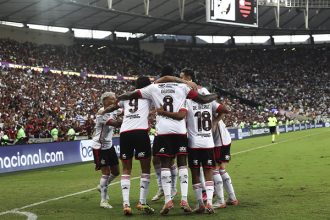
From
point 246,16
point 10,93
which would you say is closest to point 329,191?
point 246,16

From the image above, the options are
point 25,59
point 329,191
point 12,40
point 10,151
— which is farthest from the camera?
point 12,40

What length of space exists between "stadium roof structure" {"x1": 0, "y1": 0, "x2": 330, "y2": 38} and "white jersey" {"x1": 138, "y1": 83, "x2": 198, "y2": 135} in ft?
109

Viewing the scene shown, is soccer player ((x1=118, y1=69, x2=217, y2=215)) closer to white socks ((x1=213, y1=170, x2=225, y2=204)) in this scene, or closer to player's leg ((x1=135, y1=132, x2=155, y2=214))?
player's leg ((x1=135, y1=132, x2=155, y2=214))

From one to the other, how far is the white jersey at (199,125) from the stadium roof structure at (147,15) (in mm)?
32994

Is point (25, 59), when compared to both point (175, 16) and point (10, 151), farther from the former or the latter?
point (10, 151)

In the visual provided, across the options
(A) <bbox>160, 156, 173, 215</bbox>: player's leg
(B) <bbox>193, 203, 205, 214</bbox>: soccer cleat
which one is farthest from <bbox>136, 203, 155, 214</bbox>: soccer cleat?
(B) <bbox>193, 203, 205, 214</bbox>: soccer cleat

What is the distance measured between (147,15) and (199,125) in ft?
125

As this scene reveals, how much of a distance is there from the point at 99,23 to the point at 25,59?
12.6 metres

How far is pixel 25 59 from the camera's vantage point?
45.5 metres

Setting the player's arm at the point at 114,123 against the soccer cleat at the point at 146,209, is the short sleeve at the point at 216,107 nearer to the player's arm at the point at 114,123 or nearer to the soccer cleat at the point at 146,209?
the player's arm at the point at 114,123

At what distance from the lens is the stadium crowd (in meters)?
34.8

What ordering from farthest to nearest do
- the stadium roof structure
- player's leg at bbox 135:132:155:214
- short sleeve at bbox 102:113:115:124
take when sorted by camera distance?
1. the stadium roof structure
2. short sleeve at bbox 102:113:115:124
3. player's leg at bbox 135:132:155:214

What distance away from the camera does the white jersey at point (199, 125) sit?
28.3 feet

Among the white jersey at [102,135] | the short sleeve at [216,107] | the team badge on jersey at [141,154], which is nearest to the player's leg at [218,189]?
the short sleeve at [216,107]
